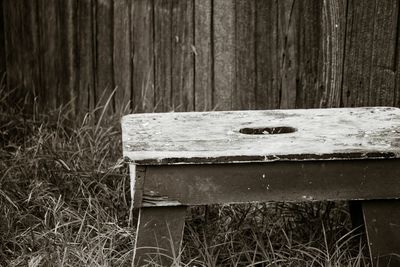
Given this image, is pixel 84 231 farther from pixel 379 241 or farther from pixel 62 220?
pixel 379 241

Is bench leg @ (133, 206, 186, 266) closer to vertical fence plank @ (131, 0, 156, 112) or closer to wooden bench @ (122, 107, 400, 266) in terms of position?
wooden bench @ (122, 107, 400, 266)

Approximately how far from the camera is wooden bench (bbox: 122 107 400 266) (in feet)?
8.48

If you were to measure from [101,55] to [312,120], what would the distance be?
150 cm

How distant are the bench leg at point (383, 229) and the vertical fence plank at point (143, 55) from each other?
5.42 ft

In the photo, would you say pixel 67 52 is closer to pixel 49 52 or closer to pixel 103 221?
pixel 49 52

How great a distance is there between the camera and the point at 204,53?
4.03 m

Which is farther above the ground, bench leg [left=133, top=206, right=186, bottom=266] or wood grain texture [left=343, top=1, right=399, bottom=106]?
wood grain texture [left=343, top=1, right=399, bottom=106]

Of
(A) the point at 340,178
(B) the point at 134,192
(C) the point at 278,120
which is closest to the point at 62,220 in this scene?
(B) the point at 134,192

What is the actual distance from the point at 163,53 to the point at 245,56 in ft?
1.46

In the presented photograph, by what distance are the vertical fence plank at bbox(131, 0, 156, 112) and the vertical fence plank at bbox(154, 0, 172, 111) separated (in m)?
0.02

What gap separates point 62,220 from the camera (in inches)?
124

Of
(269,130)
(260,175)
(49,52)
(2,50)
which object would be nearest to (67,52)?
(49,52)

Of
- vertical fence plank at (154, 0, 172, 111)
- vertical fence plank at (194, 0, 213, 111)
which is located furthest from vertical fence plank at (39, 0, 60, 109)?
vertical fence plank at (194, 0, 213, 111)

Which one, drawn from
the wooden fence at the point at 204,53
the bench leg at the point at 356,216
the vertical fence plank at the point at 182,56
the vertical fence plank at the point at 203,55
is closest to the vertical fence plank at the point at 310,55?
the wooden fence at the point at 204,53
